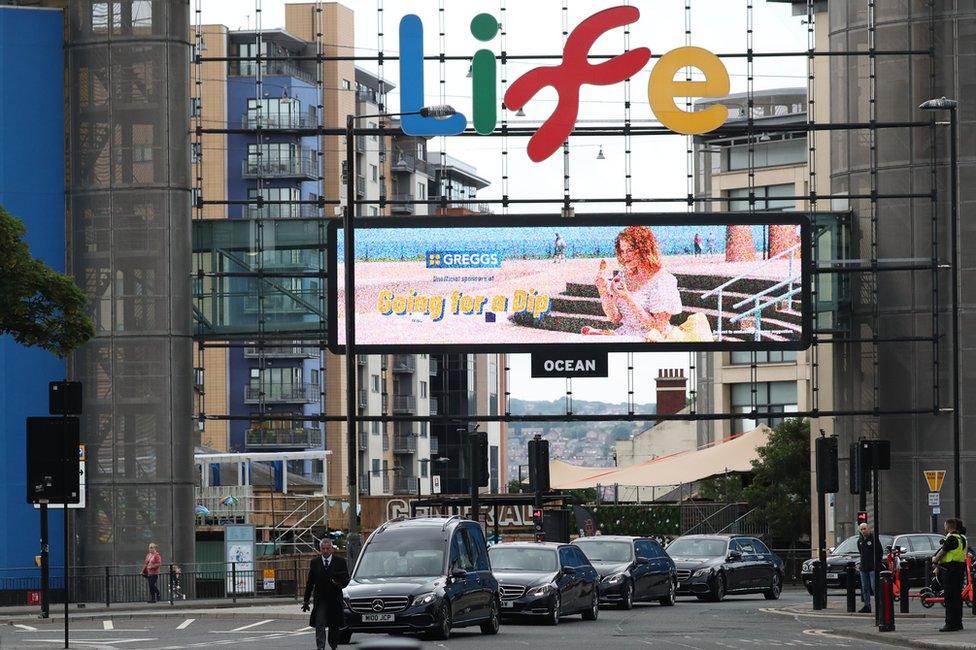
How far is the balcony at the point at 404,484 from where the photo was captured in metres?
121

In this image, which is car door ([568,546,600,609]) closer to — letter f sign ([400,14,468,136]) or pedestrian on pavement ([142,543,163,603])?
pedestrian on pavement ([142,543,163,603])

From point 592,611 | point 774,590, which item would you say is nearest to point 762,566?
point 774,590

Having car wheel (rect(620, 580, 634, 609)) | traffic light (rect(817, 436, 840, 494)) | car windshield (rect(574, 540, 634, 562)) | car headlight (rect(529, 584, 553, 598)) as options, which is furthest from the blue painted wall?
traffic light (rect(817, 436, 840, 494))

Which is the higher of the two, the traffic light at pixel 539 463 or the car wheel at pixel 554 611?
the traffic light at pixel 539 463

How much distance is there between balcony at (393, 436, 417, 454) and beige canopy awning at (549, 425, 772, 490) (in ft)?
155

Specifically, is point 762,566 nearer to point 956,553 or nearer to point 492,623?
point 956,553

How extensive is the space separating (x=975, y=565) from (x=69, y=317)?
1725 cm

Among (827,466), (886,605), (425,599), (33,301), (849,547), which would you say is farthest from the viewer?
(849,547)

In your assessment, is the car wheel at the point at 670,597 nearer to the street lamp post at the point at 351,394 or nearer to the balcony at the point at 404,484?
the street lamp post at the point at 351,394

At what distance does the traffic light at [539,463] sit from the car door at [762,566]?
5.63 meters

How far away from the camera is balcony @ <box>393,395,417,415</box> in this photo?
412ft

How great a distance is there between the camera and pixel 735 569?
4619 centimetres

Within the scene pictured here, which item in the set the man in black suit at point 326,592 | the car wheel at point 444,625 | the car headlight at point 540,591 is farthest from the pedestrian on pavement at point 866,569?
the man in black suit at point 326,592

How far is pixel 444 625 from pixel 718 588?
17384 millimetres
